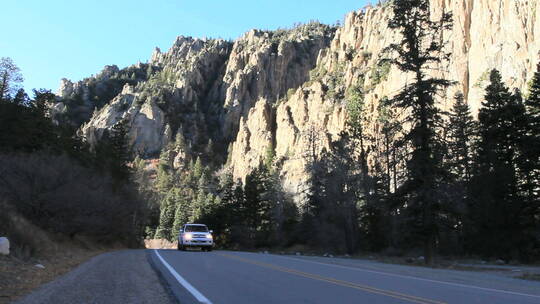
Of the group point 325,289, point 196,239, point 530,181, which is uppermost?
point 530,181

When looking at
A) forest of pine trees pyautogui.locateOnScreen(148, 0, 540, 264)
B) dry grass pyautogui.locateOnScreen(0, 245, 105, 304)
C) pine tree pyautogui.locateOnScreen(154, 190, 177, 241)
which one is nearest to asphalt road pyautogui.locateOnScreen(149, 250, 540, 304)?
dry grass pyautogui.locateOnScreen(0, 245, 105, 304)

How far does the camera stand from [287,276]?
472 inches

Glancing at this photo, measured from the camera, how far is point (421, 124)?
24062 millimetres

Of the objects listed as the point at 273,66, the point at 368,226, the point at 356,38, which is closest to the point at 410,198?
the point at 368,226

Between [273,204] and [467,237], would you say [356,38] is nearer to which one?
[273,204]

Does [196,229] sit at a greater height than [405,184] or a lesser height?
lesser

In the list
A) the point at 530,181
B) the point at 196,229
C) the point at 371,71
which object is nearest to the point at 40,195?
the point at 196,229

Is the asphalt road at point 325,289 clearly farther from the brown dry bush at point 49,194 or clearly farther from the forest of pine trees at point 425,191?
the brown dry bush at point 49,194

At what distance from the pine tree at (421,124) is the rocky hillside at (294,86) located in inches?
537

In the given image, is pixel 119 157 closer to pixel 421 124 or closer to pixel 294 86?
pixel 421 124

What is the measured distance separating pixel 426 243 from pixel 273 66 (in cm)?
15873

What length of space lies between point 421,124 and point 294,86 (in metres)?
152

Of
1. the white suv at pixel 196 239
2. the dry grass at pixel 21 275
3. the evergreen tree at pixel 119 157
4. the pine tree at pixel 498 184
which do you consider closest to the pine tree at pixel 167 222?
the evergreen tree at pixel 119 157

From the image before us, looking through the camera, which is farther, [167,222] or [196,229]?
[167,222]
